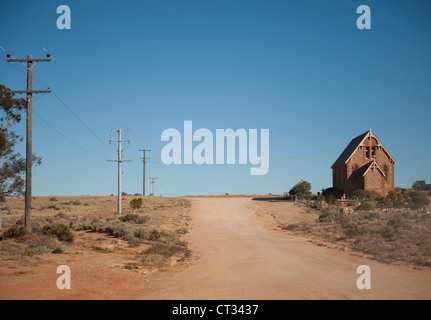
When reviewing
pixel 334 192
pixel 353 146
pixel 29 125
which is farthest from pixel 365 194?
pixel 29 125

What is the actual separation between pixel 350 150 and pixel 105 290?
56106 millimetres

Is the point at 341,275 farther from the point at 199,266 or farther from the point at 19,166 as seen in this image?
the point at 19,166

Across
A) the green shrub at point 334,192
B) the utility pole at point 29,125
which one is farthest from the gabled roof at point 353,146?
the utility pole at point 29,125

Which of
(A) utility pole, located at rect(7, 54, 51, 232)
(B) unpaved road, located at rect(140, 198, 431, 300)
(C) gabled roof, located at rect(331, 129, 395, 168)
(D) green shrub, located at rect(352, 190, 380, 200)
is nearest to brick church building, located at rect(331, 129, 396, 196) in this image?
(C) gabled roof, located at rect(331, 129, 395, 168)

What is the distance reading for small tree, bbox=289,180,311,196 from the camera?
62.7 metres

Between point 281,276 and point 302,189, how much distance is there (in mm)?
52085

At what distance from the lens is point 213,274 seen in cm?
1328

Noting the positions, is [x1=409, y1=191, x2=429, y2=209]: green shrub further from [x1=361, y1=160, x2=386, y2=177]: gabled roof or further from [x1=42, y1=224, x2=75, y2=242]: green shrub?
[x1=42, y1=224, x2=75, y2=242]: green shrub

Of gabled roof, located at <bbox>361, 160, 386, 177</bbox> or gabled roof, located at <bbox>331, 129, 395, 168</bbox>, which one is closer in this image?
gabled roof, located at <bbox>361, 160, 386, 177</bbox>

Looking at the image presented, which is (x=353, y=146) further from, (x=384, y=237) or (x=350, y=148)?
(x=384, y=237)

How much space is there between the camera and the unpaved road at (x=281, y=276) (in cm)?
996

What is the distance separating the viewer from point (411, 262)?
1483 centimetres

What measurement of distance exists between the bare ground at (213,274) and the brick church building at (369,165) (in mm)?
38452
